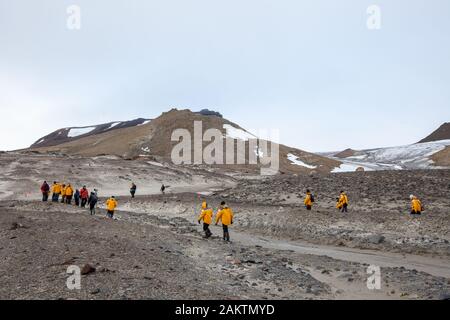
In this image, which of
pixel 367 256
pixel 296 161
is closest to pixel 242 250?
pixel 367 256

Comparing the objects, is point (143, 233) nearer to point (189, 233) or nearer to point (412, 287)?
point (189, 233)

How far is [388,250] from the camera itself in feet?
77.6

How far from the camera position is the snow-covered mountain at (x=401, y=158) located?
119m

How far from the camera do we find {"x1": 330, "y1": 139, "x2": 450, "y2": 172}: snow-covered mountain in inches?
4690

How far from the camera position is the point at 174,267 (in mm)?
15430

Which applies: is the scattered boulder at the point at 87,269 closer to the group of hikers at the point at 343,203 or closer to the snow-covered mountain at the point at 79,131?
the group of hikers at the point at 343,203

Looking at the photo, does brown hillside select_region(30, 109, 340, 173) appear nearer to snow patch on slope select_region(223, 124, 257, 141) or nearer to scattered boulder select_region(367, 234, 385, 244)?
snow patch on slope select_region(223, 124, 257, 141)

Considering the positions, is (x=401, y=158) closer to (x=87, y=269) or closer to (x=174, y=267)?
(x=174, y=267)

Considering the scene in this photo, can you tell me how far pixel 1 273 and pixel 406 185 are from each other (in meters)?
38.7

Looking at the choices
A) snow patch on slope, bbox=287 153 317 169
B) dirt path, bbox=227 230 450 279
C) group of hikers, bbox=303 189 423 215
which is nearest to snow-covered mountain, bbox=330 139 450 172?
snow patch on slope, bbox=287 153 317 169

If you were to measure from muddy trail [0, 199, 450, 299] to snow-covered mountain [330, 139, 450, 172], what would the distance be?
89.1 metres

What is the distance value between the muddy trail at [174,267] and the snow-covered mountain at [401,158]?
292ft

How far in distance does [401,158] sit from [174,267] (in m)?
149
